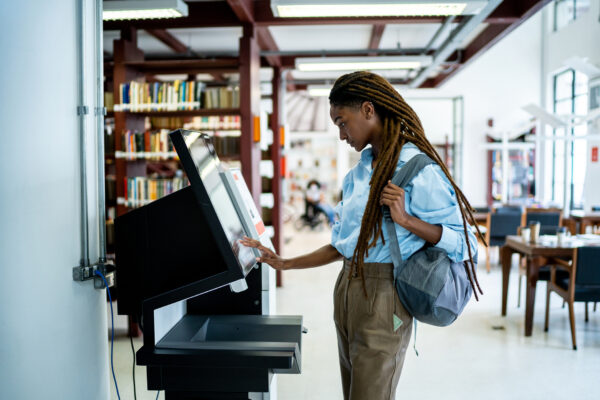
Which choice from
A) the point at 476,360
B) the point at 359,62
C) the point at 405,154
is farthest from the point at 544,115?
the point at 405,154

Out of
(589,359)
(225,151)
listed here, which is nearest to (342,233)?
(589,359)

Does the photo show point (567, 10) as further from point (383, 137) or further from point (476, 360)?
point (383, 137)

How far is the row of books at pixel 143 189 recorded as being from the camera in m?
4.68

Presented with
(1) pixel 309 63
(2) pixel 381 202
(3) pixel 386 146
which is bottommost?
(2) pixel 381 202

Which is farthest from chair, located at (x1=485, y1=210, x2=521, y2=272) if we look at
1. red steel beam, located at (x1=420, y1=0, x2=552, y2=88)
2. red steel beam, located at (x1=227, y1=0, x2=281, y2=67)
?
red steel beam, located at (x1=227, y1=0, x2=281, y2=67)

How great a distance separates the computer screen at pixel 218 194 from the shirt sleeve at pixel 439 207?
501mm

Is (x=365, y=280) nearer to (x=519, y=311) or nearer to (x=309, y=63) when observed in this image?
(x=519, y=311)

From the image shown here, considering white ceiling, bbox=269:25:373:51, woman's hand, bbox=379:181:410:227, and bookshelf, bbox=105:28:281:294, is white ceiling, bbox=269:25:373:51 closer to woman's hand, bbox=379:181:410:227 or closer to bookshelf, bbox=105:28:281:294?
bookshelf, bbox=105:28:281:294

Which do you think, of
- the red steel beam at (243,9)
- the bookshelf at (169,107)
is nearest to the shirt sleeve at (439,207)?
the bookshelf at (169,107)

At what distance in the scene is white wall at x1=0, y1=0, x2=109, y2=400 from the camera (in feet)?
4.56

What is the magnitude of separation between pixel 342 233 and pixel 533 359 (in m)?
3.01

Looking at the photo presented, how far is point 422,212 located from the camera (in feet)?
4.62

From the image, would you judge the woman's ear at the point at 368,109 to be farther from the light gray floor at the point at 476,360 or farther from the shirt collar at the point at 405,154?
the light gray floor at the point at 476,360

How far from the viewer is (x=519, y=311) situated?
5.14 metres
